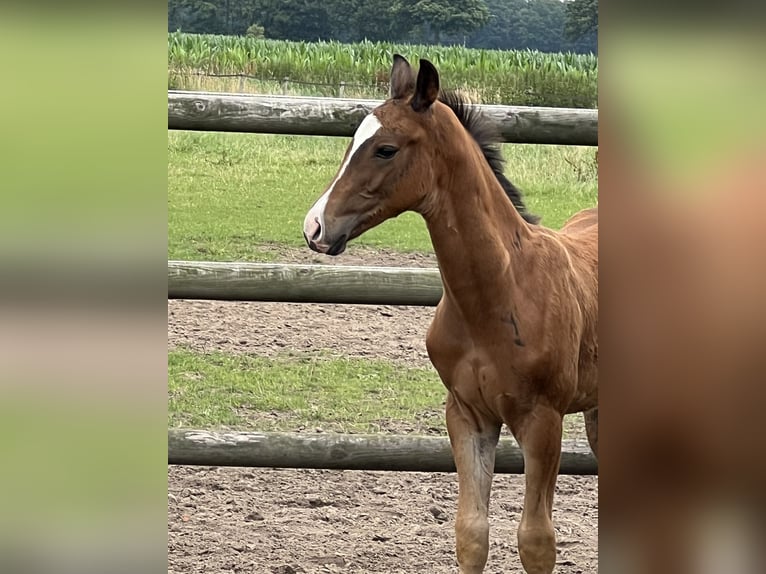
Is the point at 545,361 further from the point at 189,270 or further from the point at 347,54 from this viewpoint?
the point at 347,54

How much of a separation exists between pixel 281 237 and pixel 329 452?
2.65 meters

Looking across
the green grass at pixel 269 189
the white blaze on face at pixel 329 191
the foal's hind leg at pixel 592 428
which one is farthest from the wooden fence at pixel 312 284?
the green grass at pixel 269 189

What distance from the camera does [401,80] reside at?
1681 mm

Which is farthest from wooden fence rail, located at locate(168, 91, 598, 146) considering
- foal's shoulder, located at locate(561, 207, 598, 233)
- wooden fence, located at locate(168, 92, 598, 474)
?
foal's shoulder, located at locate(561, 207, 598, 233)

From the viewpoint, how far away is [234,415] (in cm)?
360

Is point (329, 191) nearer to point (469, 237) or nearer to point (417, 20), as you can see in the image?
point (469, 237)

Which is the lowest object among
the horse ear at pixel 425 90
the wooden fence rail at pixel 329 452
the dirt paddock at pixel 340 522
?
the dirt paddock at pixel 340 522

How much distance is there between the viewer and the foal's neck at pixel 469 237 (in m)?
1.72

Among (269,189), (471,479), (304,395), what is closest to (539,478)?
(471,479)
